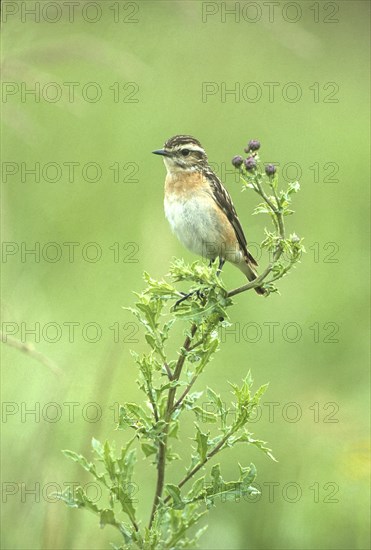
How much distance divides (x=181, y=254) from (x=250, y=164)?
551 cm

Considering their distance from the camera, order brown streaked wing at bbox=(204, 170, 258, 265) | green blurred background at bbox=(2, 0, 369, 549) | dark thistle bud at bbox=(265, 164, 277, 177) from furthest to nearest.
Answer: brown streaked wing at bbox=(204, 170, 258, 265)
green blurred background at bbox=(2, 0, 369, 549)
dark thistle bud at bbox=(265, 164, 277, 177)

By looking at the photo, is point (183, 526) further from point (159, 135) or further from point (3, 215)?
point (159, 135)

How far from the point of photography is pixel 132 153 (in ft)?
37.1

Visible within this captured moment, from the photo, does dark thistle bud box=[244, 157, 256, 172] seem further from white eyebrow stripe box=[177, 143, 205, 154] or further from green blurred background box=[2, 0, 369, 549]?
white eyebrow stripe box=[177, 143, 205, 154]

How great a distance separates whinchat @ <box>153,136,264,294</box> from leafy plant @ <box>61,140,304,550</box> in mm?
2234

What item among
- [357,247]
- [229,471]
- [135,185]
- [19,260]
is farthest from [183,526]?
[135,185]

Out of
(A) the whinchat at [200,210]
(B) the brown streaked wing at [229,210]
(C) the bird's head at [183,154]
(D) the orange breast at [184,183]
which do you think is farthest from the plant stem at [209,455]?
(C) the bird's head at [183,154]

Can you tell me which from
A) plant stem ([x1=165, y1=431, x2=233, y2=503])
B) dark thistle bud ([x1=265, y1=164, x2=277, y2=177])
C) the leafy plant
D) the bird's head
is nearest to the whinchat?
the bird's head

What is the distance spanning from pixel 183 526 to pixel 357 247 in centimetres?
613

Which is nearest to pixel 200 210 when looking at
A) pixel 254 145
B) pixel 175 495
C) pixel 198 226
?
pixel 198 226

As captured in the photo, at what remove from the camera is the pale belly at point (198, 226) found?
6.11 metres

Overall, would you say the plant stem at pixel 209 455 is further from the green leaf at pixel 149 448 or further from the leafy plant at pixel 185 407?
the green leaf at pixel 149 448

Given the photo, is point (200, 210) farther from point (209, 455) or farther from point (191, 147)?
point (209, 455)

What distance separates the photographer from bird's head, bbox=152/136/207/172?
654 centimetres
